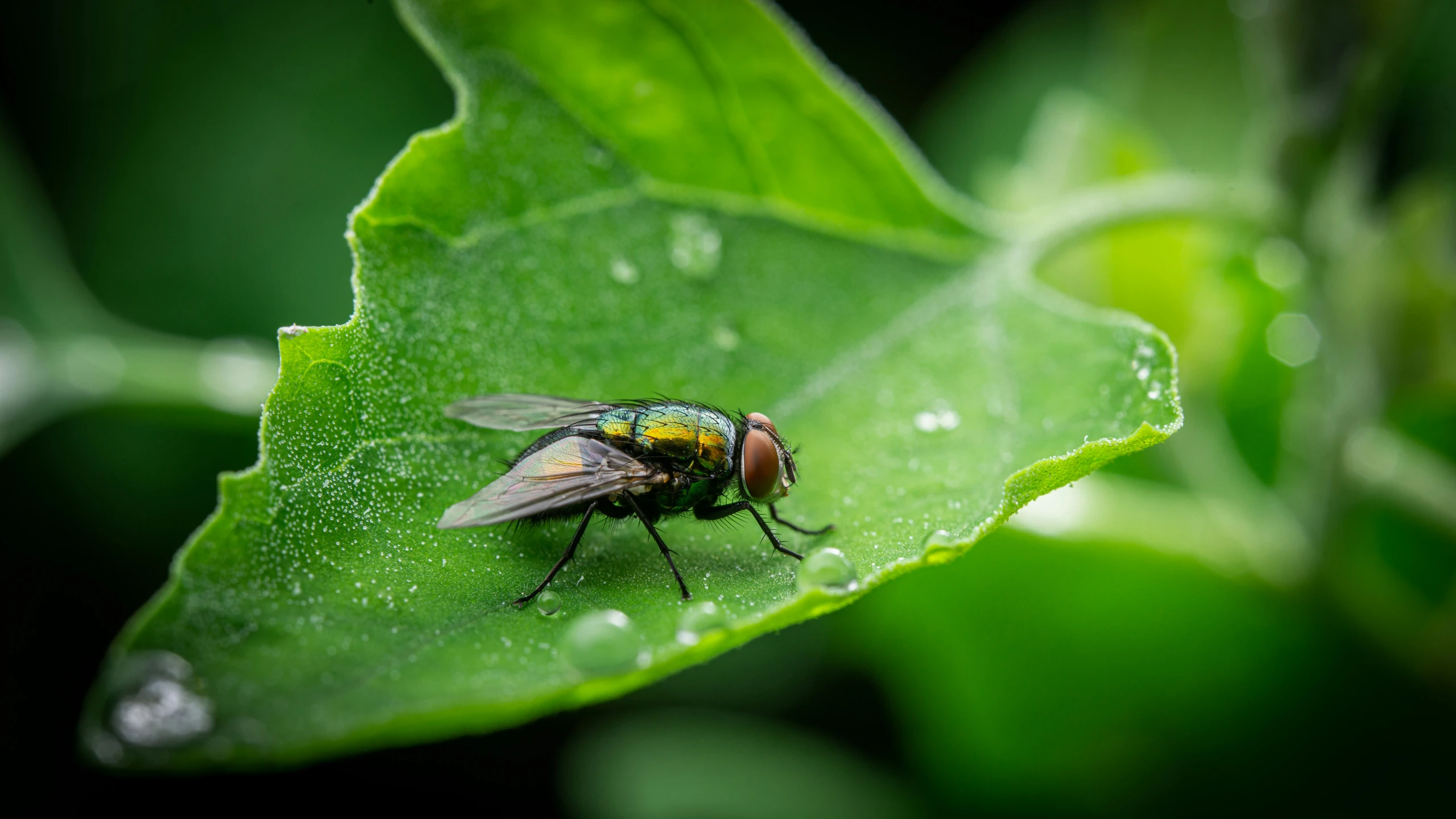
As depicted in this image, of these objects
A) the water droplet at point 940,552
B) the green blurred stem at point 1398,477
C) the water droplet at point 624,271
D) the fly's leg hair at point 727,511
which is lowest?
the green blurred stem at point 1398,477

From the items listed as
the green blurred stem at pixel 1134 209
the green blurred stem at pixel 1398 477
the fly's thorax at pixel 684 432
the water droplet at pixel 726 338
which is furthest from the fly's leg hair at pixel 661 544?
the green blurred stem at pixel 1398 477

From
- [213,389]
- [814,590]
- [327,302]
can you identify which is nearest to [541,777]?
[213,389]

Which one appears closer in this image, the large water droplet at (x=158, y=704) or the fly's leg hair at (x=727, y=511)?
the large water droplet at (x=158, y=704)

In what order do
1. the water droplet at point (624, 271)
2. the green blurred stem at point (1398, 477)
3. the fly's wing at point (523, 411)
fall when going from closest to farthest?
the fly's wing at point (523, 411) < the water droplet at point (624, 271) < the green blurred stem at point (1398, 477)

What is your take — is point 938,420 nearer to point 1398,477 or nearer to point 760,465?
point 760,465

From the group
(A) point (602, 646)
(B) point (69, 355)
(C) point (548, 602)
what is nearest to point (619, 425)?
(C) point (548, 602)

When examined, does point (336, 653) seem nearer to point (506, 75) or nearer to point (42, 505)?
point (506, 75)

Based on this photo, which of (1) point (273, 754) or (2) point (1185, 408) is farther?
(2) point (1185, 408)

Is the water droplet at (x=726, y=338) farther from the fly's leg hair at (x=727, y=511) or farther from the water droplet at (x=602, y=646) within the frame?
the water droplet at (x=602, y=646)
